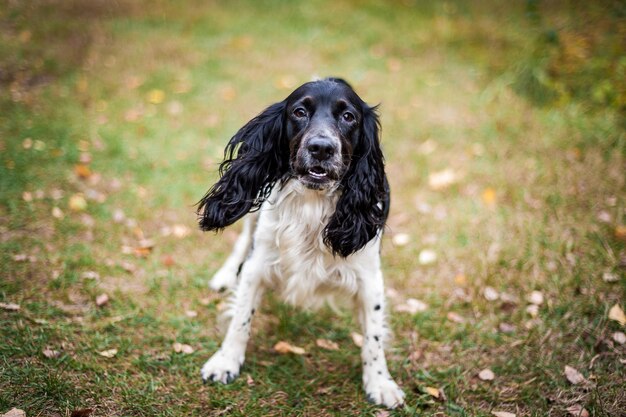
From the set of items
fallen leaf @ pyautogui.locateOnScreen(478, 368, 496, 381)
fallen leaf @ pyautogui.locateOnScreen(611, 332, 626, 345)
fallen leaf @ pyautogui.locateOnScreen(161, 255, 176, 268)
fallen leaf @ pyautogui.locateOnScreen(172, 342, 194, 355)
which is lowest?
fallen leaf @ pyautogui.locateOnScreen(161, 255, 176, 268)

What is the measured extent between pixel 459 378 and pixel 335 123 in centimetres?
178

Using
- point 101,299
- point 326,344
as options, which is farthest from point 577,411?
point 101,299

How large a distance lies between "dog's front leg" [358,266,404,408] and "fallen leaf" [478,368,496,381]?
1.89 ft

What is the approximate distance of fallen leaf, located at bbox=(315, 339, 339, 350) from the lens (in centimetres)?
346

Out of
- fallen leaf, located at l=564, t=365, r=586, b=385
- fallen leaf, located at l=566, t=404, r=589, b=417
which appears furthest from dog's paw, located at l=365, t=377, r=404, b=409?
fallen leaf, located at l=564, t=365, r=586, b=385

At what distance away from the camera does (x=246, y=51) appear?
341 inches

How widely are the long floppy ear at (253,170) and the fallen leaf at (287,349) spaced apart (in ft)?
3.11

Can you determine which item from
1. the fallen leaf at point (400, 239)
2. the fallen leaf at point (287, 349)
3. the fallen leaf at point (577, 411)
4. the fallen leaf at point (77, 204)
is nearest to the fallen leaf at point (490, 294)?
the fallen leaf at point (400, 239)

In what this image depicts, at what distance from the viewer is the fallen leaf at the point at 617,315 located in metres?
3.49

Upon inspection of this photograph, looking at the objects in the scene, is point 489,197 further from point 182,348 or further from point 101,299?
point 101,299

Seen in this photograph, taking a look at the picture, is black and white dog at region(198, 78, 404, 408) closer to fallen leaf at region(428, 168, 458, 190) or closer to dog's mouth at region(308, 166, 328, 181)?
dog's mouth at region(308, 166, 328, 181)

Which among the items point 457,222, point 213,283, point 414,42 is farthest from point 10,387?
point 414,42

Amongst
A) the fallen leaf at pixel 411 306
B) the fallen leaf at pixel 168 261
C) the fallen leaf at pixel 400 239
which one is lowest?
the fallen leaf at pixel 168 261

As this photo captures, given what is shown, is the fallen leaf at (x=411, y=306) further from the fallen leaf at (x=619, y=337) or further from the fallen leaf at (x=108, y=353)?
the fallen leaf at (x=108, y=353)
